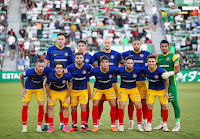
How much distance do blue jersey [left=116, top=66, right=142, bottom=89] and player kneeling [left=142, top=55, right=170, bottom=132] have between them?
8.2 inches

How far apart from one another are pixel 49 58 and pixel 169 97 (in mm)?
3467

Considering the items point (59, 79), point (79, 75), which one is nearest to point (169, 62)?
point (79, 75)

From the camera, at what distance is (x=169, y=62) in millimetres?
9484

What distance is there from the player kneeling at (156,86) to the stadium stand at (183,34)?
62.7ft

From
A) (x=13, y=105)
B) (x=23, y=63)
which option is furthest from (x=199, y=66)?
(x=13, y=105)

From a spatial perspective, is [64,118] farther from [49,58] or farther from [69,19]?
[69,19]

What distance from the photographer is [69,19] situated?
96.7ft

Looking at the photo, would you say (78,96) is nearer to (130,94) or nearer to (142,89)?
(130,94)

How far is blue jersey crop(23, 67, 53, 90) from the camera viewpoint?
29.5 ft

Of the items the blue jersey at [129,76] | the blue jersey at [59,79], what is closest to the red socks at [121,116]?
the blue jersey at [129,76]

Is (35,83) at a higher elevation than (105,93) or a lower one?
higher

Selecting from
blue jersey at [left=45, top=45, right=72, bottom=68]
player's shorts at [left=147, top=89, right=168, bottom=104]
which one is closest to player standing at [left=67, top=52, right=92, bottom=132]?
blue jersey at [left=45, top=45, right=72, bottom=68]

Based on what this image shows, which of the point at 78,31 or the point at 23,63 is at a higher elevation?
the point at 78,31

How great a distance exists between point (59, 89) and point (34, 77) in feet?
2.34
